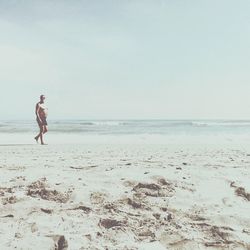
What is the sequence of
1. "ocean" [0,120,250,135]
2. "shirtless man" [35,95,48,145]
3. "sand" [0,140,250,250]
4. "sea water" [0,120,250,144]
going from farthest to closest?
"ocean" [0,120,250,135] < "sea water" [0,120,250,144] < "shirtless man" [35,95,48,145] < "sand" [0,140,250,250]

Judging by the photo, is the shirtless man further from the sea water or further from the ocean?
the ocean

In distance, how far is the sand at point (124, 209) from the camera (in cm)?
356

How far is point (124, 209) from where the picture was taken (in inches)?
172

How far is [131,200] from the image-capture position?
4598 millimetres

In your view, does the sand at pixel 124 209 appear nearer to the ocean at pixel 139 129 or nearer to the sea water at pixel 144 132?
the sea water at pixel 144 132

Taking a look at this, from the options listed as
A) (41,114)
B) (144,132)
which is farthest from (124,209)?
(144,132)

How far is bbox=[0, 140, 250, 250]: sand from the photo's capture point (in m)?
3.56

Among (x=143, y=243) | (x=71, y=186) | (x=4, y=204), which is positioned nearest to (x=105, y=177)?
(x=71, y=186)

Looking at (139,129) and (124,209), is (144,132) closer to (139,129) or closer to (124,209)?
(139,129)

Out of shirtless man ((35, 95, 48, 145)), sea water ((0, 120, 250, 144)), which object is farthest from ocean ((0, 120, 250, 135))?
shirtless man ((35, 95, 48, 145))

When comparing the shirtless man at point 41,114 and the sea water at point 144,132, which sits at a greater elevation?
the shirtless man at point 41,114

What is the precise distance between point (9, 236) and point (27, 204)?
81 centimetres

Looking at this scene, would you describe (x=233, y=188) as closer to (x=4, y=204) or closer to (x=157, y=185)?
(x=157, y=185)

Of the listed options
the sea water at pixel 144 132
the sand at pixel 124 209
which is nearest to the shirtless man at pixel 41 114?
the sea water at pixel 144 132
